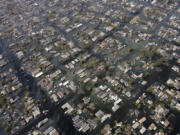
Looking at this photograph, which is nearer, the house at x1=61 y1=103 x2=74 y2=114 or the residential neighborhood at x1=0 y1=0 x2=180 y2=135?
the residential neighborhood at x1=0 y1=0 x2=180 y2=135

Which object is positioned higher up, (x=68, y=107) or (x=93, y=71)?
(x=93, y=71)

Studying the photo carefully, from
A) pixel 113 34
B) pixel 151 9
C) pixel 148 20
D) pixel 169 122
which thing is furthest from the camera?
pixel 151 9

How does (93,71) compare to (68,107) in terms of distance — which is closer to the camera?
(68,107)

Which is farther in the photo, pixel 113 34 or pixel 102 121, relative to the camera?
pixel 113 34

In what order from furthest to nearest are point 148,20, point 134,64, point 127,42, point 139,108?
point 148,20
point 127,42
point 134,64
point 139,108

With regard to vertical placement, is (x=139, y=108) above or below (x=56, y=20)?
below

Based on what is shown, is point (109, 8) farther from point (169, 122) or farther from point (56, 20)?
point (169, 122)

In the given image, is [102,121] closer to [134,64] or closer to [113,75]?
[113,75]

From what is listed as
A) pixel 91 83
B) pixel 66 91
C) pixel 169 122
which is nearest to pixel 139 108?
pixel 169 122

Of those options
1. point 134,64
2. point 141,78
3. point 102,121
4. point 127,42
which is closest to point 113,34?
point 127,42

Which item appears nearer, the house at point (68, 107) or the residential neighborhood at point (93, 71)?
the residential neighborhood at point (93, 71)
